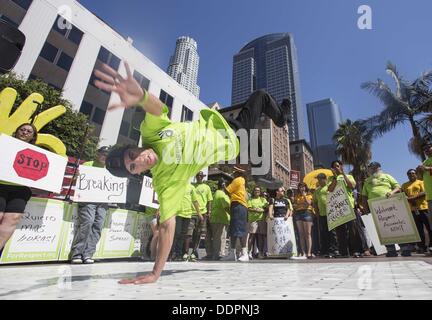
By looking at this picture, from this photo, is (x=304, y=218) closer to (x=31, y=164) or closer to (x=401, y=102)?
(x=31, y=164)

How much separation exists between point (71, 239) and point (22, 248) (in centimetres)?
86

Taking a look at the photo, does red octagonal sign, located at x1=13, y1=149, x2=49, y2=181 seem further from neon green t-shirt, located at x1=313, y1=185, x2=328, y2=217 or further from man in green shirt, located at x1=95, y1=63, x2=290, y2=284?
neon green t-shirt, located at x1=313, y1=185, x2=328, y2=217

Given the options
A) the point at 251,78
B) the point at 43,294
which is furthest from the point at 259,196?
the point at 251,78

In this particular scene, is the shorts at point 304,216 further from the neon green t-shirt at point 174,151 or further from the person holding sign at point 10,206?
the person holding sign at point 10,206

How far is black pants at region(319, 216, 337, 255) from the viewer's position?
6871mm

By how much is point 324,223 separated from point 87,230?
545cm

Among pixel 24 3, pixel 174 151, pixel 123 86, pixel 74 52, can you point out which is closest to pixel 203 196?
pixel 174 151

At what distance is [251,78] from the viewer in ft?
470

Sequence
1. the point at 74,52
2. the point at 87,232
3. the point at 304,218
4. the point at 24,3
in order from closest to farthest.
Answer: the point at 87,232
the point at 304,218
the point at 24,3
the point at 74,52

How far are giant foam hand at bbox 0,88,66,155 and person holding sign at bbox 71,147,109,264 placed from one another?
173 centimetres

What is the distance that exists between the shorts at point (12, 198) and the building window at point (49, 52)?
2111 cm

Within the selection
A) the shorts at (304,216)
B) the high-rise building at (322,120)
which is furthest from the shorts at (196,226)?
the high-rise building at (322,120)

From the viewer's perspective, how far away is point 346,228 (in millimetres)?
6270

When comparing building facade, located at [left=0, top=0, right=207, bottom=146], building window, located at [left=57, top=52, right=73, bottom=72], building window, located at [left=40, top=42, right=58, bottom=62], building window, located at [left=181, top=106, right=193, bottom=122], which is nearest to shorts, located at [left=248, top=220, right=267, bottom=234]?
building facade, located at [left=0, top=0, right=207, bottom=146]
